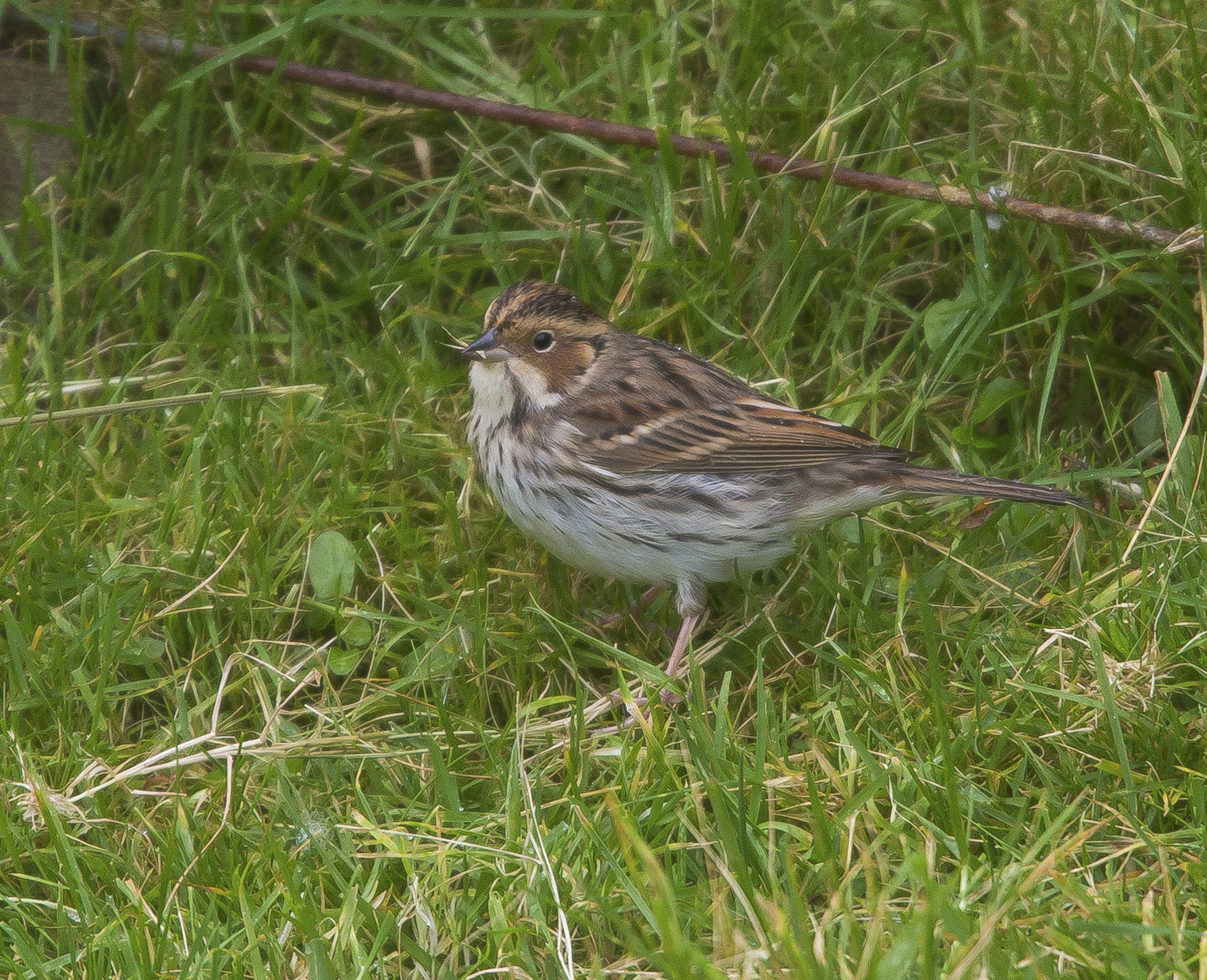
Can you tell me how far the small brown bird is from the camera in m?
4.59

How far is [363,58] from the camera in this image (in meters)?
6.06

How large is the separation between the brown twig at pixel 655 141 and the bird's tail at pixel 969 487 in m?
0.97

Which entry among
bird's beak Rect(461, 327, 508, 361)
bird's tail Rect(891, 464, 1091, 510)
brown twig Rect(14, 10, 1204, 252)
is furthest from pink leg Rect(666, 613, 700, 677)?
brown twig Rect(14, 10, 1204, 252)

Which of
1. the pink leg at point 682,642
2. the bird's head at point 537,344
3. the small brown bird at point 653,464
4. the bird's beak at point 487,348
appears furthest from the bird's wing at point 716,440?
the pink leg at point 682,642

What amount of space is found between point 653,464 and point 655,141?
1365 mm

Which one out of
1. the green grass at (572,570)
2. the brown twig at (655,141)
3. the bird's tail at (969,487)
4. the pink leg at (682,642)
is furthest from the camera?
the brown twig at (655,141)

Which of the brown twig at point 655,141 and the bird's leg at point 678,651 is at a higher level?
the brown twig at point 655,141

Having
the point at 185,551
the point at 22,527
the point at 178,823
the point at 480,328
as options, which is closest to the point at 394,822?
the point at 178,823

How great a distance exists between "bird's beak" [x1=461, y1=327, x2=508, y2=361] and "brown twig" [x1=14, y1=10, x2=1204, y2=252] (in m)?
1.06

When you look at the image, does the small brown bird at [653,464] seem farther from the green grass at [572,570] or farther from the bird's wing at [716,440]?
the green grass at [572,570]

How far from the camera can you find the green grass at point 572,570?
3.48 meters

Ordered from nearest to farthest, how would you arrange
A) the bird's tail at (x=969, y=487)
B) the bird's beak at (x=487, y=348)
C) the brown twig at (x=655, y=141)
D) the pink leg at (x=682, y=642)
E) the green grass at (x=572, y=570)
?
1. the green grass at (x=572, y=570)
2. the bird's tail at (x=969, y=487)
3. the pink leg at (x=682, y=642)
4. the bird's beak at (x=487, y=348)
5. the brown twig at (x=655, y=141)

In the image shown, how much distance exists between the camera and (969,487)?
4.44 metres

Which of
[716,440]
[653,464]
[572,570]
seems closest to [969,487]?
[716,440]
